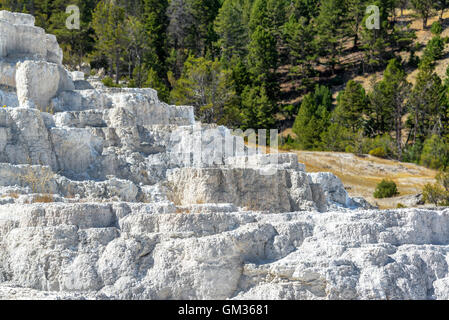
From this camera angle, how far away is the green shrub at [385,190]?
35.9 meters

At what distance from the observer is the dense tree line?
46.3 metres

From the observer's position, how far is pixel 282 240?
9.86 m

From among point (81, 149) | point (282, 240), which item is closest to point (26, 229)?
point (282, 240)

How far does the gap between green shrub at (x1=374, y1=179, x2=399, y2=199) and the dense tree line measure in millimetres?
9158

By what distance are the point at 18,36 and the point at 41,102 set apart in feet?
11.8

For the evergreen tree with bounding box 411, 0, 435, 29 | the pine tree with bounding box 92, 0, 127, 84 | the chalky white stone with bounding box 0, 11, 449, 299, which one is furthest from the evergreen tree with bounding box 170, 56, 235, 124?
the chalky white stone with bounding box 0, 11, 449, 299

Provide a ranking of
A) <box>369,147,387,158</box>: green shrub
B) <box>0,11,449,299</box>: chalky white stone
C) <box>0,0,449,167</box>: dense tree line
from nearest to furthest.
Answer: <box>0,11,449,299</box>: chalky white stone
<box>369,147,387,158</box>: green shrub
<box>0,0,449,167</box>: dense tree line

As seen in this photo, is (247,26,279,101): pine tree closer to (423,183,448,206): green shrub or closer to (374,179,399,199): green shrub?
(374,179,399,199): green shrub

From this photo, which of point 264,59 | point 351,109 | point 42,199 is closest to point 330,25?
point 264,59

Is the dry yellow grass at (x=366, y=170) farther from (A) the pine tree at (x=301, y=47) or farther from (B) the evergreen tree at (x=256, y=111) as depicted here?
(A) the pine tree at (x=301, y=47)

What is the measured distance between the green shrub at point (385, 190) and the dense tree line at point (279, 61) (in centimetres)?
916

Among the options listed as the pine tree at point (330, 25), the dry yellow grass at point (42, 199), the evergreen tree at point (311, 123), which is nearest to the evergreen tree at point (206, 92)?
the evergreen tree at point (311, 123)

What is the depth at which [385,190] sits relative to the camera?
3594cm

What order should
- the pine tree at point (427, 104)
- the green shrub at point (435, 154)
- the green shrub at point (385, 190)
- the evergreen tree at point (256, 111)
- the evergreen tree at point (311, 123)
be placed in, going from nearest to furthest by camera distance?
1. the green shrub at point (385, 190)
2. the green shrub at point (435, 154)
3. the evergreen tree at point (311, 123)
4. the evergreen tree at point (256, 111)
5. the pine tree at point (427, 104)
